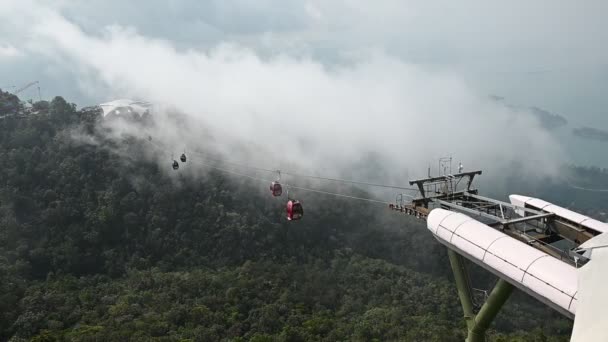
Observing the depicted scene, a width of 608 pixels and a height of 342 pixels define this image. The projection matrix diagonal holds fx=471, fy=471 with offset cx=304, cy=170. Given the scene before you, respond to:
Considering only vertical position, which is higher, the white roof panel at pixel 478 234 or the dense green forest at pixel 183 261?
the white roof panel at pixel 478 234

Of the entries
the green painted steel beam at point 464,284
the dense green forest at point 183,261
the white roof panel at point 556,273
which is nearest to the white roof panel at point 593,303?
the white roof panel at point 556,273

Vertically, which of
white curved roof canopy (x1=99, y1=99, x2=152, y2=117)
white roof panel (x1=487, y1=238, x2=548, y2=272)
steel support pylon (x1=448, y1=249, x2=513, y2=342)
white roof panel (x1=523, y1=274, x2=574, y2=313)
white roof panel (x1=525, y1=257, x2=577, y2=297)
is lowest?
steel support pylon (x1=448, y1=249, x2=513, y2=342)

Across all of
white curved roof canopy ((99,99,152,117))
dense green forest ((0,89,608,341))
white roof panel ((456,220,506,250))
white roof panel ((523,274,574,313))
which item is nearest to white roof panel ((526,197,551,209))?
white roof panel ((456,220,506,250))

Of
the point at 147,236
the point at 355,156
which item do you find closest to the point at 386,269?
the point at 147,236

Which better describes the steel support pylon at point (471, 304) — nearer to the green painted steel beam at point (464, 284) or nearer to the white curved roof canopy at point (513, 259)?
the green painted steel beam at point (464, 284)

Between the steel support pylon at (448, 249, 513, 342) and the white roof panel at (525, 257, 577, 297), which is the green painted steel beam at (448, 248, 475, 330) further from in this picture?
the white roof panel at (525, 257, 577, 297)

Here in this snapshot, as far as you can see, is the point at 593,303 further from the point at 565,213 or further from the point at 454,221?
the point at 565,213
